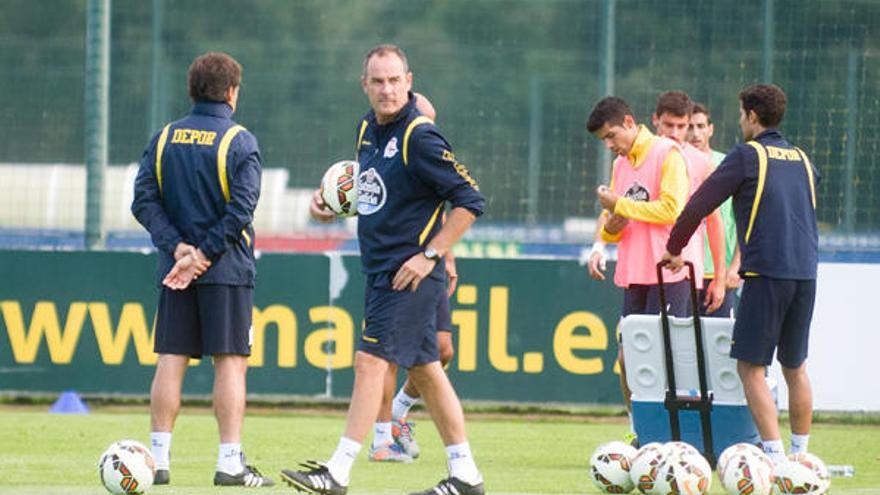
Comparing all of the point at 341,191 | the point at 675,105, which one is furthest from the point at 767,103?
the point at 341,191

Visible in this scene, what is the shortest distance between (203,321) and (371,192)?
1395 mm

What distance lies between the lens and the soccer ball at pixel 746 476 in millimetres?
8406

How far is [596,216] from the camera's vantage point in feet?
49.3

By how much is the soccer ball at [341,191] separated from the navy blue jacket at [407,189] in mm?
499

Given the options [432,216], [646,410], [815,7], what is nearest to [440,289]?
[432,216]

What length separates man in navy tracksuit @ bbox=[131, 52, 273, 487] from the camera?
936 cm

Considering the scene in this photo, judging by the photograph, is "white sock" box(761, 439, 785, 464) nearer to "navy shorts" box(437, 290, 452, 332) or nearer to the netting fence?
"navy shorts" box(437, 290, 452, 332)

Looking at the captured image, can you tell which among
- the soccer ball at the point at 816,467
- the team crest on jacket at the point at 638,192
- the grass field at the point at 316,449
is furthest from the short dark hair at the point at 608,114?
the soccer ball at the point at 816,467

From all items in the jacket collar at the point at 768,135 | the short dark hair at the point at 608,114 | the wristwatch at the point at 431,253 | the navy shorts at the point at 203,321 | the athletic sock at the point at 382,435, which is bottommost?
the athletic sock at the point at 382,435

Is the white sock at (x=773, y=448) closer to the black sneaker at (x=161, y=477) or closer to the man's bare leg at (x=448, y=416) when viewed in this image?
the man's bare leg at (x=448, y=416)

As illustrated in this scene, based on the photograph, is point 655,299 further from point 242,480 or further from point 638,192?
point 242,480

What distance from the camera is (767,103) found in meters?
9.91

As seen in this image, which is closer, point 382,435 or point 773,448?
point 773,448

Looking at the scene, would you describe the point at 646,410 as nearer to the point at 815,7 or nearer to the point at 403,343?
the point at 403,343
